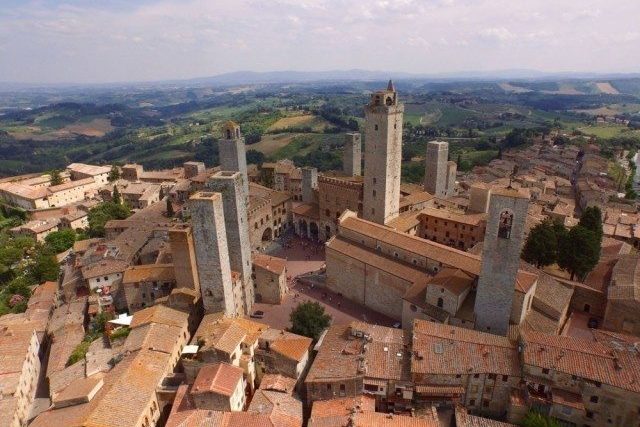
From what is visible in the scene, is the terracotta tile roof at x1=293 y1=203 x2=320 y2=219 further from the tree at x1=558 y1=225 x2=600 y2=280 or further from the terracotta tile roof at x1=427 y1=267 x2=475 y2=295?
the tree at x1=558 y1=225 x2=600 y2=280

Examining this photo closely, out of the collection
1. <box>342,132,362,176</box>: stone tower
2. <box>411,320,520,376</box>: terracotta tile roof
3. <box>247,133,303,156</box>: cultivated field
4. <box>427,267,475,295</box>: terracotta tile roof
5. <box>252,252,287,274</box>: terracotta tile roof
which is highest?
<box>342,132,362,176</box>: stone tower

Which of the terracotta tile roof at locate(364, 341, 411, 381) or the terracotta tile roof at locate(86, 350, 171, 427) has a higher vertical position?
the terracotta tile roof at locate(364, 341, 411, 381)

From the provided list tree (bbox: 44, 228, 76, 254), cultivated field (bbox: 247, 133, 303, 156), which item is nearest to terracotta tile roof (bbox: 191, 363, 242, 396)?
tree (bbox: 44, 228, 76, 254)

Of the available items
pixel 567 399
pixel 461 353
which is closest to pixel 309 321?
pixel 461 353

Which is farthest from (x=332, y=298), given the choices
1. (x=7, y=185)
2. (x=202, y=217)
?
(x=7, y=185)

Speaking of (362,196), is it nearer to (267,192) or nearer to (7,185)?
(267,192)

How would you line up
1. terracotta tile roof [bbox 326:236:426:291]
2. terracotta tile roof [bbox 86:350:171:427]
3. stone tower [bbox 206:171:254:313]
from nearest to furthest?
1. terracotta tile roof [bbox 86:350:171:427]
2. stone tower [bbox 206:171:254:313]
3. terracotta tile roof [bbox 326:236:426:291]

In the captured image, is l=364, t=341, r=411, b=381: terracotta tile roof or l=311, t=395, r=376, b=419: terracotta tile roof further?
l=364, t=341, r=411, b=381: terracotta tile roof

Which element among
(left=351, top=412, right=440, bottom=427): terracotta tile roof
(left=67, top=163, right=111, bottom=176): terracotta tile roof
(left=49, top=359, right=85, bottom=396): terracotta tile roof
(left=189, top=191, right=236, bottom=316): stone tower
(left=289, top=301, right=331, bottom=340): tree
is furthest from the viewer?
(left=67, top=163, right=111, bottom=176): terracotta tile roof

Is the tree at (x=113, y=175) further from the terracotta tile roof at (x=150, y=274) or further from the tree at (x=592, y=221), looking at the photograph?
the tree at (x=592, y=221)
